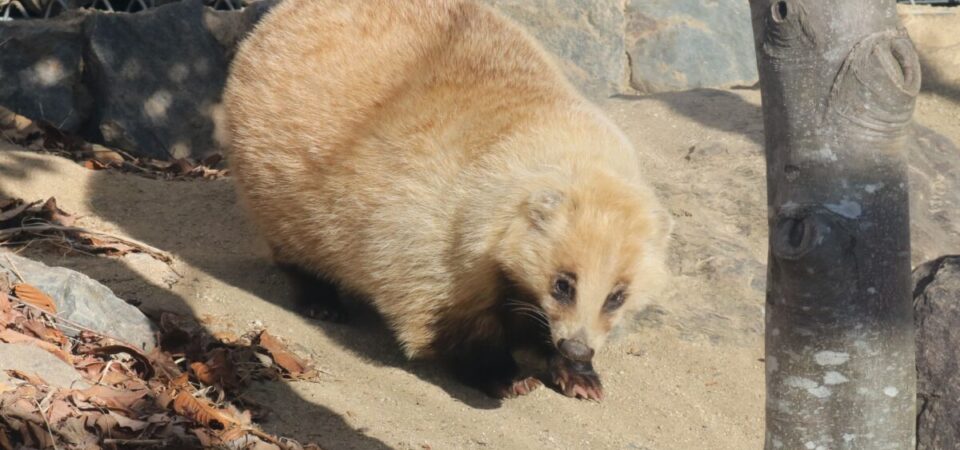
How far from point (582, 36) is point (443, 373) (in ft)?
17.3

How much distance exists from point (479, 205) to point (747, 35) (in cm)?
629

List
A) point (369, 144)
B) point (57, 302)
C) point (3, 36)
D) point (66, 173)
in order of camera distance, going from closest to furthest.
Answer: point (57, 302) → point (369, 144) → point (66, 173) → point (3, 36)

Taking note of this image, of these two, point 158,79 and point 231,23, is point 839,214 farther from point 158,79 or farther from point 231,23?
point 231,23

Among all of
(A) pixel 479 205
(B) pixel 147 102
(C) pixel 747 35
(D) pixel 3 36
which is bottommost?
(C) pixel 747 35

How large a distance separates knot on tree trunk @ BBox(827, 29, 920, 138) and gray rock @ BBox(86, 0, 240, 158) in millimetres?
7034

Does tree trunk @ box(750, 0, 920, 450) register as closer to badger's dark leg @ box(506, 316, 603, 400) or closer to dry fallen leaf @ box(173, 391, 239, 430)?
dry fallen leaf @ box(173, 391, 239, 430)

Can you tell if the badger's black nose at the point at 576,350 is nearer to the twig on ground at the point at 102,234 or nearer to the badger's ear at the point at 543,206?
the badger's ear at the point at 543,206

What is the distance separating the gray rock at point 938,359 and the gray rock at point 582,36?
525 cm

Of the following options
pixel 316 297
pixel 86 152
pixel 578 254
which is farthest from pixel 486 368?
pixel 86 152

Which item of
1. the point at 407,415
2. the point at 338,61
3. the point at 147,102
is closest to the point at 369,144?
the point at 338,61

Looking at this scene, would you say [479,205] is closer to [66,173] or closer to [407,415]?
[407,415]

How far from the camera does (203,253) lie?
668 centimetres

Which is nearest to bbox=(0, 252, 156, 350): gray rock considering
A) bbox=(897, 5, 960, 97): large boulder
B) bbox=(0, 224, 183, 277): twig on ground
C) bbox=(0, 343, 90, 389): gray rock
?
bbox=(0, 343, 90, 389): gray rock

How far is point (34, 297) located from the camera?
14.4ft
